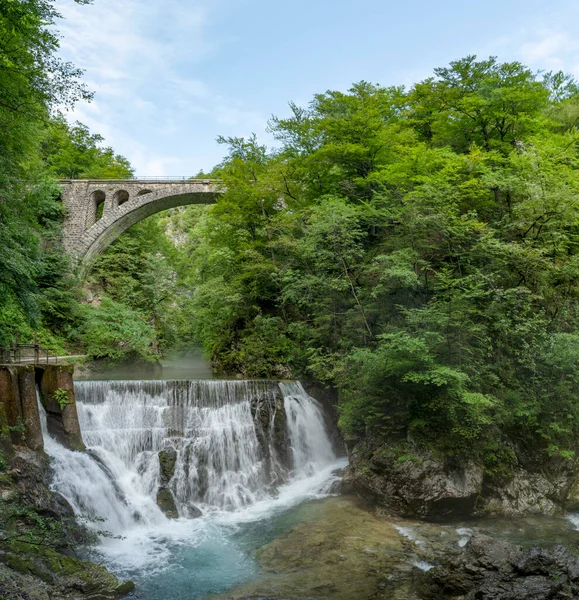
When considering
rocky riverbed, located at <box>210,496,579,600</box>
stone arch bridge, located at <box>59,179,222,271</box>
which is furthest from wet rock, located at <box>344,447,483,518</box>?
stone arch bridge, located at <box>59,179,222,271</box>

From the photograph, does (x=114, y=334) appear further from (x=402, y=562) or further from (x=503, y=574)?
(x=503, y=574)

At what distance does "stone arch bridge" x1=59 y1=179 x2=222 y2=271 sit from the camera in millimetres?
25203

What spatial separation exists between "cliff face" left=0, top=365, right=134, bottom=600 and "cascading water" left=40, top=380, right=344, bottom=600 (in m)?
0.54

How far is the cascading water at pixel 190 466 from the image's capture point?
766 centimetres

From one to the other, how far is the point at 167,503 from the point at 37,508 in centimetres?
299

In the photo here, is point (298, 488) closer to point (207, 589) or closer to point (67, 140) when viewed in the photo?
point (207, 589)

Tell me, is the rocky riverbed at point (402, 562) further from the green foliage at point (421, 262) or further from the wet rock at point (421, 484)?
the green foliage at point (421, 262)

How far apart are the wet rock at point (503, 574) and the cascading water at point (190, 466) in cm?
302

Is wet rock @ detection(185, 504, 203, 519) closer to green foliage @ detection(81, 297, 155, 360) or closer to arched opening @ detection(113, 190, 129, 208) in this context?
green foliage @ detection(81, 297, 155, 360)

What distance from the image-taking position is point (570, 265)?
35.4ft

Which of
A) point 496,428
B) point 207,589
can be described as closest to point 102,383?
point 207,589

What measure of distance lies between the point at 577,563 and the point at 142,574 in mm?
6139

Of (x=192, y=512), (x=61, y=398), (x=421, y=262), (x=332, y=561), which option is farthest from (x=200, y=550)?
(x=421, y=262)

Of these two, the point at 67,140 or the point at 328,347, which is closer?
the point at 328,347
